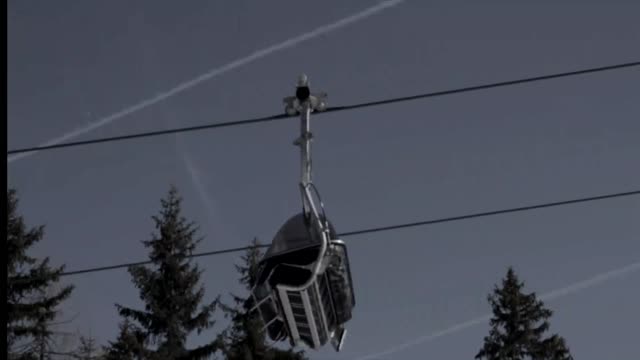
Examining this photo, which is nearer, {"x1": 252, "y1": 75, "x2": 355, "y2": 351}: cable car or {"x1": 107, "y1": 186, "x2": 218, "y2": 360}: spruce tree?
{"x1": 252, "y1": 75, "x2": 355, "y2": 351}: cable car

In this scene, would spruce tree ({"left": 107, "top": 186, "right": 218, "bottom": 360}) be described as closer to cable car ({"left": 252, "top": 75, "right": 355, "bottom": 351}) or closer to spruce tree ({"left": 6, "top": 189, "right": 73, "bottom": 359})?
spruce tree ({"left": 6, "top": 189, "right": 73, "bottom": 359})

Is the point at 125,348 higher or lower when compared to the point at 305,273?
higher

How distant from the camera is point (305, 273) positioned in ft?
26.4

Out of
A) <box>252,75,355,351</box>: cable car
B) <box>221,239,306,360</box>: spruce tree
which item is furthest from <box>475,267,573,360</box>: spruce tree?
<box>252,75,355,351</box>: cable car

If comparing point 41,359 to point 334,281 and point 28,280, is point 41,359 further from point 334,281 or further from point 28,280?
point 334,281

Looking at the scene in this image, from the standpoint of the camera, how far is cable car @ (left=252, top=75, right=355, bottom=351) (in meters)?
8.06

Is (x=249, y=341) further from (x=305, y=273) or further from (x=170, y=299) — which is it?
(x=305, y=273)

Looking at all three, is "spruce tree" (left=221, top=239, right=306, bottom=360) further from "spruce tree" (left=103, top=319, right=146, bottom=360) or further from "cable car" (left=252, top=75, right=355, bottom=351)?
A: "cable car" (left=252, top=75, right=355, bottom=351)

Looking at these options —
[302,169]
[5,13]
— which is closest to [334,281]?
[302,169]

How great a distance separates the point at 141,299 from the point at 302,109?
85.5 feet

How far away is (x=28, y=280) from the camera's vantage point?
3369 cm

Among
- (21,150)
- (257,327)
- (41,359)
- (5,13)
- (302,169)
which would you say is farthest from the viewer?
(41,359)

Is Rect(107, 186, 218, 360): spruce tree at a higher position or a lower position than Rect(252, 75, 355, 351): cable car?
higher

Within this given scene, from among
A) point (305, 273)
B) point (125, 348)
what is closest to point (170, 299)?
point (125, 348)
